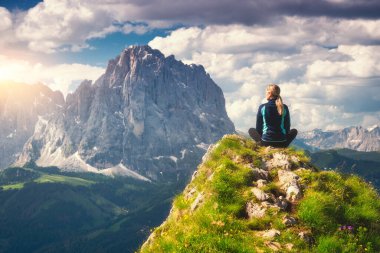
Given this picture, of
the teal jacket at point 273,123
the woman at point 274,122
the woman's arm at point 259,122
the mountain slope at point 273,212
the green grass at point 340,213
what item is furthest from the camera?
the woman's arm at point 259,122

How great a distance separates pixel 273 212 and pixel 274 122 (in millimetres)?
8906

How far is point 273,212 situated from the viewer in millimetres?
16562

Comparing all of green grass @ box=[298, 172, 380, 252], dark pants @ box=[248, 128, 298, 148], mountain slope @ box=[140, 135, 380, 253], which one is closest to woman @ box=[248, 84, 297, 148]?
dark pants @ box=[248, 128, 298, 148]

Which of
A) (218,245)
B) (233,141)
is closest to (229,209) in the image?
(218,245)

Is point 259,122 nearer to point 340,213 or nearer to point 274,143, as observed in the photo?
point 274,143

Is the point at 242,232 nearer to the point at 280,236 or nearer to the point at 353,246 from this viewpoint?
the point at 280,236

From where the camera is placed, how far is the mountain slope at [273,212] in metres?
14.6

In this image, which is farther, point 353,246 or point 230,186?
point 230,186

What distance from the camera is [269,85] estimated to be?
2412 centimetres

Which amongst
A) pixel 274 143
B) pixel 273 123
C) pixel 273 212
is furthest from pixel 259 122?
pixel 273 212

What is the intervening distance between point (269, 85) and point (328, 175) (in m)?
6.46

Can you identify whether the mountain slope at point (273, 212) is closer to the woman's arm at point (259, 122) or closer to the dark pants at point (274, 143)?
the dark pants at point (274, 143)

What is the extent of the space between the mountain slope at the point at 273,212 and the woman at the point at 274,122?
3.20 metres

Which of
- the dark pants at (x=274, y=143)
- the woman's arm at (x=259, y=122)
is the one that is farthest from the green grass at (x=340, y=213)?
the woman's arm at (x=259, y=122)
